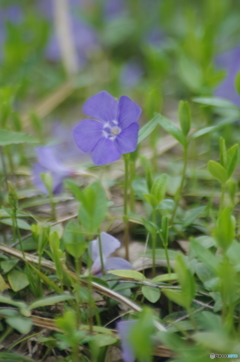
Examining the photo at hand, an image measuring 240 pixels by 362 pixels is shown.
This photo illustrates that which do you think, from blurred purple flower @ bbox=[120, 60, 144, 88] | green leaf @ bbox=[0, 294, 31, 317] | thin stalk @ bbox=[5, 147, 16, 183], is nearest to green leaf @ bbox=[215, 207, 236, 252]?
green leaf @ bbox=[0, 294, 31, 317]

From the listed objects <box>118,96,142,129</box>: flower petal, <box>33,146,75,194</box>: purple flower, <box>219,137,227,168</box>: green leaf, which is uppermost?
<box>118,96,142,129</box>: flower petal

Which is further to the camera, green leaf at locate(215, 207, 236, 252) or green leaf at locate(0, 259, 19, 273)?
green leaf at locate(0, 259, 19, 273)

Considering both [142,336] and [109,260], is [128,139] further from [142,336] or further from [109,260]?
[142,336]

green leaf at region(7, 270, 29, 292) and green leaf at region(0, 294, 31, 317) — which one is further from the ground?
green leaf at region(0, 294, 31, 317)

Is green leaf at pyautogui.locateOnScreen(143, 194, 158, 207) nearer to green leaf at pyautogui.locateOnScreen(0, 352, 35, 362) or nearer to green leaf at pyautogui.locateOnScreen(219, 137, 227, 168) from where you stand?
green leaf at pyautogui.locateOnScreen(219, 137, 227, 168)

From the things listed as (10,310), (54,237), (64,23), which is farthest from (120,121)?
(64,23)

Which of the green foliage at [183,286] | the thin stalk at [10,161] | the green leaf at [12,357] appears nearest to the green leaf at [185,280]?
the green foliage at [183,286]

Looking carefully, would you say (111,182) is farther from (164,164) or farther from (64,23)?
(64,23)

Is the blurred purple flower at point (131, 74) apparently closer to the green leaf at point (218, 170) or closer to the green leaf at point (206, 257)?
the green leaf at point (218, 170)
